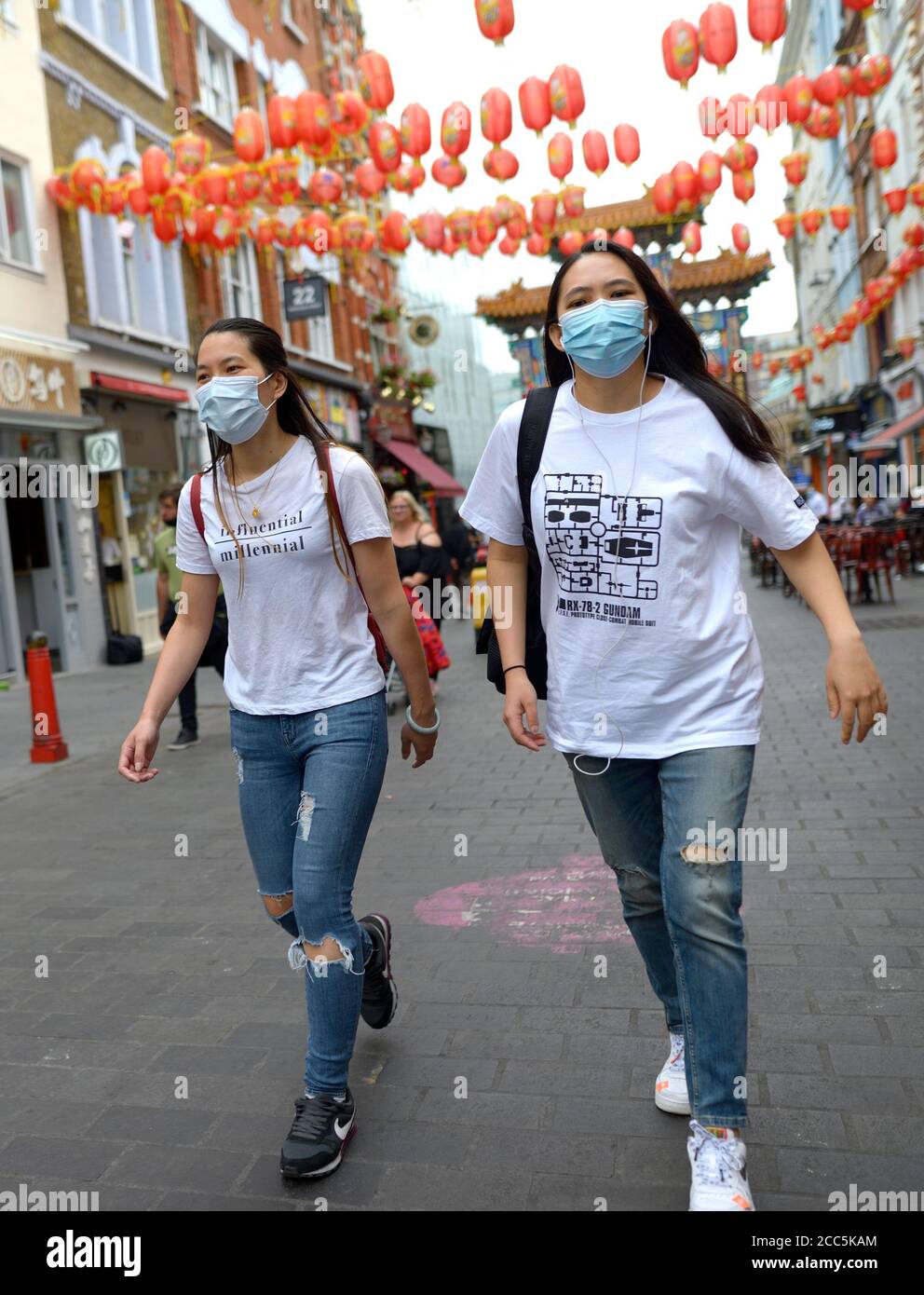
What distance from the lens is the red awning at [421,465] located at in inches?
1220

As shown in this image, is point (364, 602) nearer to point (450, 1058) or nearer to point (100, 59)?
point (450, 1058)

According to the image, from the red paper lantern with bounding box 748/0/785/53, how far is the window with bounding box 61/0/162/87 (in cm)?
1021

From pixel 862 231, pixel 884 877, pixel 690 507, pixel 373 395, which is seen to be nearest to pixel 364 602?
pixel 690 507

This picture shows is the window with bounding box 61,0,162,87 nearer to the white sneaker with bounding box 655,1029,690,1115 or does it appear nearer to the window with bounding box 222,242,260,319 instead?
the window with bounding box 222,242,260,319

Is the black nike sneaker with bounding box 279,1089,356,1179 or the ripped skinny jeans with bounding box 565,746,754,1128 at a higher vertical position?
the ripped skinny jeans with bounding box 565,746,754,1128

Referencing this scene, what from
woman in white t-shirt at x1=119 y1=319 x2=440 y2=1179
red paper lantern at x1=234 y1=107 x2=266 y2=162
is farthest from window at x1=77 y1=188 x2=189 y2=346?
woman in white t-shirt at x1=119 y1=319 x2=440 y2=1179

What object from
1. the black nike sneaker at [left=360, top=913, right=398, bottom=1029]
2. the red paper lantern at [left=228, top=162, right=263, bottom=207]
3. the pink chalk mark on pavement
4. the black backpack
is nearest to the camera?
the black backpack

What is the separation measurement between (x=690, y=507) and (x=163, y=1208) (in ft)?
6.34

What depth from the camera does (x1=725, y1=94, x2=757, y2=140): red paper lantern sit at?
35.7ft

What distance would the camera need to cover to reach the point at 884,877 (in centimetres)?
464

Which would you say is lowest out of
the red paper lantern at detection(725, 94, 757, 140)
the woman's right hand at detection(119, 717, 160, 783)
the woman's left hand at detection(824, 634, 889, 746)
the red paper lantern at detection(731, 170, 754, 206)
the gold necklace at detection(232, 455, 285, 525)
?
the woman's right hand at detection(119, 717, 160, 783)

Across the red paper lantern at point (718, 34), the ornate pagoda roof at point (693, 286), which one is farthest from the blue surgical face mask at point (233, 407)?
the ornate pagoda roof at point (693, 286)

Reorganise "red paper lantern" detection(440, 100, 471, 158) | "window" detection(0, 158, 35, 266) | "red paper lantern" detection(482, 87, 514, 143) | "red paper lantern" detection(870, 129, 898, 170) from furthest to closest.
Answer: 1. "window" detection(0, 158, 35, 266)
2. "red paper lantern" detection(870, 129, 898, 170)
3. "red paper lantern" detection(440, 100, 471, 158)
4. "red paper lantern" detection(482, 87, 514, 143)

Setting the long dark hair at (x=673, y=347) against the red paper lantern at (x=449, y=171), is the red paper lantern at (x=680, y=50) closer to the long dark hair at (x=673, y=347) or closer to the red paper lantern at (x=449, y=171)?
the red paper lantern at (x=449, y=171)
